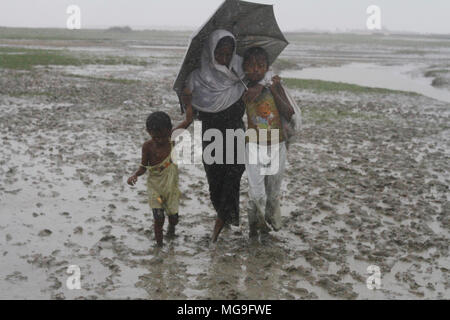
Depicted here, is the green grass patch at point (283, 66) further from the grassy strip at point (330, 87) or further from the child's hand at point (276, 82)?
the child's hand at point (276, 82)

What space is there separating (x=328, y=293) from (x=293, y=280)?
39cm

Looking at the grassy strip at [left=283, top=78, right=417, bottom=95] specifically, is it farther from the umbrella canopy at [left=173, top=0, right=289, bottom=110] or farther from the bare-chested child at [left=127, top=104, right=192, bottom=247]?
the bare-chested child at [left=127, top=104, right=192, bottom=247]

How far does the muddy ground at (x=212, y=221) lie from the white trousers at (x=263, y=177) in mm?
409

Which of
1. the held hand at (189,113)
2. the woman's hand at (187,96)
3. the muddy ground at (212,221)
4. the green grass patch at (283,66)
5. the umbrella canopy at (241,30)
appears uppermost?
the green grass patch at (283,66)

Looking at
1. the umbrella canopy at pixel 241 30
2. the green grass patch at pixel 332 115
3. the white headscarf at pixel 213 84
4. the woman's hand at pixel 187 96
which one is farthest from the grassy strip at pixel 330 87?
the woman's hand at pixel 187 96

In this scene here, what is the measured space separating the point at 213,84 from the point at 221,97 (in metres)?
0.17

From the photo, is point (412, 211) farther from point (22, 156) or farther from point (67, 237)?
point (22, 156)

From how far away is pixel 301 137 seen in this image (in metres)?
12.0

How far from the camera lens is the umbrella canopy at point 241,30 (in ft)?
16.6

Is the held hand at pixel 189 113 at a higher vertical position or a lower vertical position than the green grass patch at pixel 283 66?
lower

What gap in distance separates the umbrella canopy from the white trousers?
1.12m

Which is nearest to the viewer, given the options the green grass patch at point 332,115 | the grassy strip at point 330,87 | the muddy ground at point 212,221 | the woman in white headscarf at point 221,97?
the muddy ground at point 212,221

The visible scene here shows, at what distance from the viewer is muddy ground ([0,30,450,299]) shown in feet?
15.1
